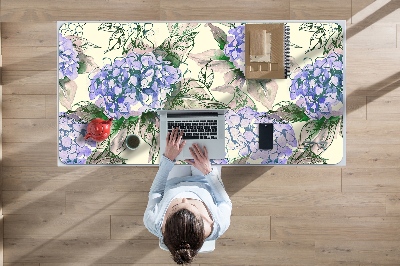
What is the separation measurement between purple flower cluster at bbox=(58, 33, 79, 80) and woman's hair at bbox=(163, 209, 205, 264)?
3.25 ft

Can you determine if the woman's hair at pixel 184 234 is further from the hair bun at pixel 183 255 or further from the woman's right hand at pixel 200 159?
the woman's right hand at pixel 200 159

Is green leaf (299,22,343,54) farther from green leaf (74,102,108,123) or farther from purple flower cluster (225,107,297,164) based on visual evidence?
green leaf (74,102,108,123)

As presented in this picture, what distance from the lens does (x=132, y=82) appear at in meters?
2.20

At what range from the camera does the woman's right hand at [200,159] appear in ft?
6.86

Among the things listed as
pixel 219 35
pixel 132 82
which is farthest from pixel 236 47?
pixel 132 82

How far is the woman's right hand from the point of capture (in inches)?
82.4

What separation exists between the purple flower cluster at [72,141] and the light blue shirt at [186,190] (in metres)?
0.44

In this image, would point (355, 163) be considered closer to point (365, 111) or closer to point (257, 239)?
point (365, 111)

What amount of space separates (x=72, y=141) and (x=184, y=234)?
90 cm

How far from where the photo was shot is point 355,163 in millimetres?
2541

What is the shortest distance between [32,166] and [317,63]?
176cm

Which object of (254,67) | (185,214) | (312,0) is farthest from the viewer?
(312,0)

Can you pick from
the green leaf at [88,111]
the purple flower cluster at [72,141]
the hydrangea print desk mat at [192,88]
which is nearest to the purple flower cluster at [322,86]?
the hydrangea print desk mat at [192,88]

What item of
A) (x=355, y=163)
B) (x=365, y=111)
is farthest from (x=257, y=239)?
(x=365, y=111)
